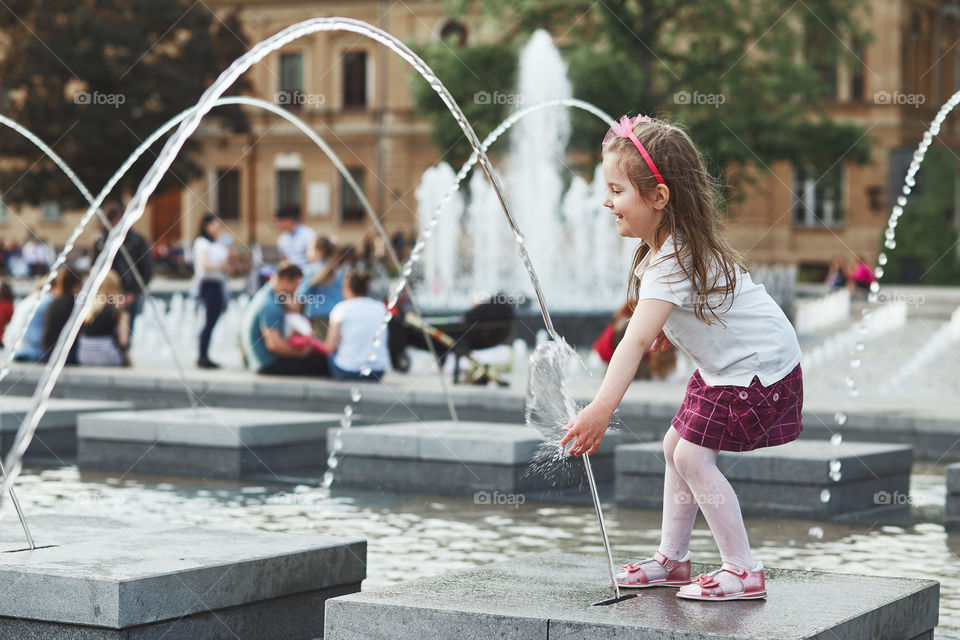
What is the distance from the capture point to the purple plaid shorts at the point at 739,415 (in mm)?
4352

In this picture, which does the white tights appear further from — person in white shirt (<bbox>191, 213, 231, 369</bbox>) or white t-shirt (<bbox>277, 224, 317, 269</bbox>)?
white t-shirt (<bbox>277, 224, 317, 269</bbox>)

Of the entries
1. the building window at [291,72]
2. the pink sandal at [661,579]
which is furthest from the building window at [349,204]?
the pink sandal at [661,579]

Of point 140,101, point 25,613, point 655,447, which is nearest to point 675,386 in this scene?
point 655,447

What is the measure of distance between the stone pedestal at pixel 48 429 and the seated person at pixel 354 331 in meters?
2.56

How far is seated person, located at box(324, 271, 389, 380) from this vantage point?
12969 mm

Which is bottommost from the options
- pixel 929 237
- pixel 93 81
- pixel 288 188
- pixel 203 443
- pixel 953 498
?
pixel 953 498

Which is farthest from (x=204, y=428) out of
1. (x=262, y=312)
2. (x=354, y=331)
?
(x=262, y=312)

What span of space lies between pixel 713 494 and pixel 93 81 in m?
44.8

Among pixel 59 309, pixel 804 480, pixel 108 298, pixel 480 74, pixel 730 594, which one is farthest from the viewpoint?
pixel 480 74

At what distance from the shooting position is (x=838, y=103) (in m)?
51.9

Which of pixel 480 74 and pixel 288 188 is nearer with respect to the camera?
pixel 480 74

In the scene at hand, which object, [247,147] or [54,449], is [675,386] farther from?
[247,147]

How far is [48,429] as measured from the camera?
413 inches

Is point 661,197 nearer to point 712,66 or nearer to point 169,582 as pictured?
point 169,582
